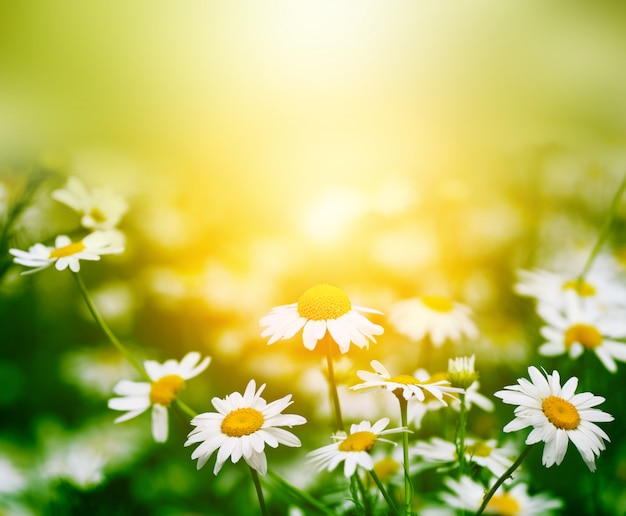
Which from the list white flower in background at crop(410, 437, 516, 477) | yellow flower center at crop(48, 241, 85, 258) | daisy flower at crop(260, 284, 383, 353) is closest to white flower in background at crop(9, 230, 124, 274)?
yellow flower center at crop(48, 241, 85, 258)

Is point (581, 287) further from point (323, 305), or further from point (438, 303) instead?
point (323, 305)

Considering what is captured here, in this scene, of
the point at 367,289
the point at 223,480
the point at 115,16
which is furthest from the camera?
the point at 115,16

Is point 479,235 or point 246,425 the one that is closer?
point 246,425

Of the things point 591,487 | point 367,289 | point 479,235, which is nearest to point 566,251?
point 479,235

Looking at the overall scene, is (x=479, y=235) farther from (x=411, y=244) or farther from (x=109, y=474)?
(x=109, y=474)

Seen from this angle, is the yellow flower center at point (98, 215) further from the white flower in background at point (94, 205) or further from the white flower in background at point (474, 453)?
the white flower in background at point (474, 453)
